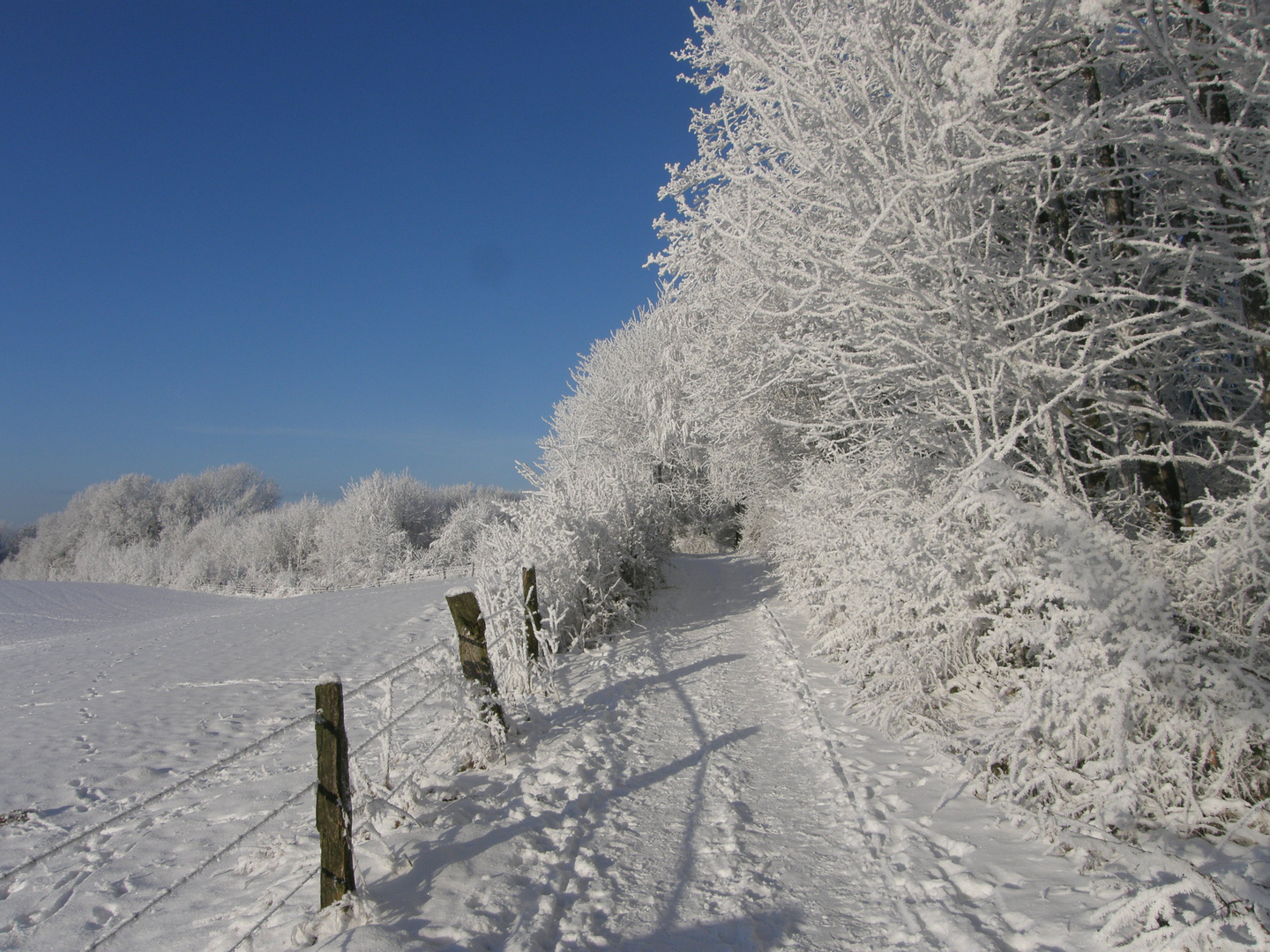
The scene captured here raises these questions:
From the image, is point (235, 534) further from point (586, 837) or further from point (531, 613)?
point (586, 837)

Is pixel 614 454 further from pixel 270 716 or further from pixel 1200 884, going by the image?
pixel 1200 884

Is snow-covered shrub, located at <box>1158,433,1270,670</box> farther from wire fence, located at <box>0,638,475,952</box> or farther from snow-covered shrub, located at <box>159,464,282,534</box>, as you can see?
snow-covered shrub, located at <box>159,464,282,534</box>

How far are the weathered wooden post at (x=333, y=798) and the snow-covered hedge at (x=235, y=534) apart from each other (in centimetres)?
2545

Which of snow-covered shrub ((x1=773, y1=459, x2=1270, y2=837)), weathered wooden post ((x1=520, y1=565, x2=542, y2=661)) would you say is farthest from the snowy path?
weathered wooden post ((x1=520, y1=565, x2=542, y2=661))

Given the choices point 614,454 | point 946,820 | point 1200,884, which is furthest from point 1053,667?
point 614,454

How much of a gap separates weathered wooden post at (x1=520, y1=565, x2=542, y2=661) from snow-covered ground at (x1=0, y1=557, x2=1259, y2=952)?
1.78 ft

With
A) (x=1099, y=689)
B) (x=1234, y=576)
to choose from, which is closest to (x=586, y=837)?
(x=1099, y=689)

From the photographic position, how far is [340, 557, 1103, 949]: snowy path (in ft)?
8.87

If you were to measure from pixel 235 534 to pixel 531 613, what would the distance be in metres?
37.2

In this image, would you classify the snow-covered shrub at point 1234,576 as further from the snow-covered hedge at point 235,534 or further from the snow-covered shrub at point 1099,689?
the snow-covered hedge at point 235,534

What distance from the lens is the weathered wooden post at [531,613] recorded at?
6746 mm

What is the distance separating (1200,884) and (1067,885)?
1.92 feet

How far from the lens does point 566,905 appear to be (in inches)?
116

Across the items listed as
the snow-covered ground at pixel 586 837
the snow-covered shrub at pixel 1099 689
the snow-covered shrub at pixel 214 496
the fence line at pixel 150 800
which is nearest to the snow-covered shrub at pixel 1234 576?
the snow-covered shrub at pixel 1099 689
